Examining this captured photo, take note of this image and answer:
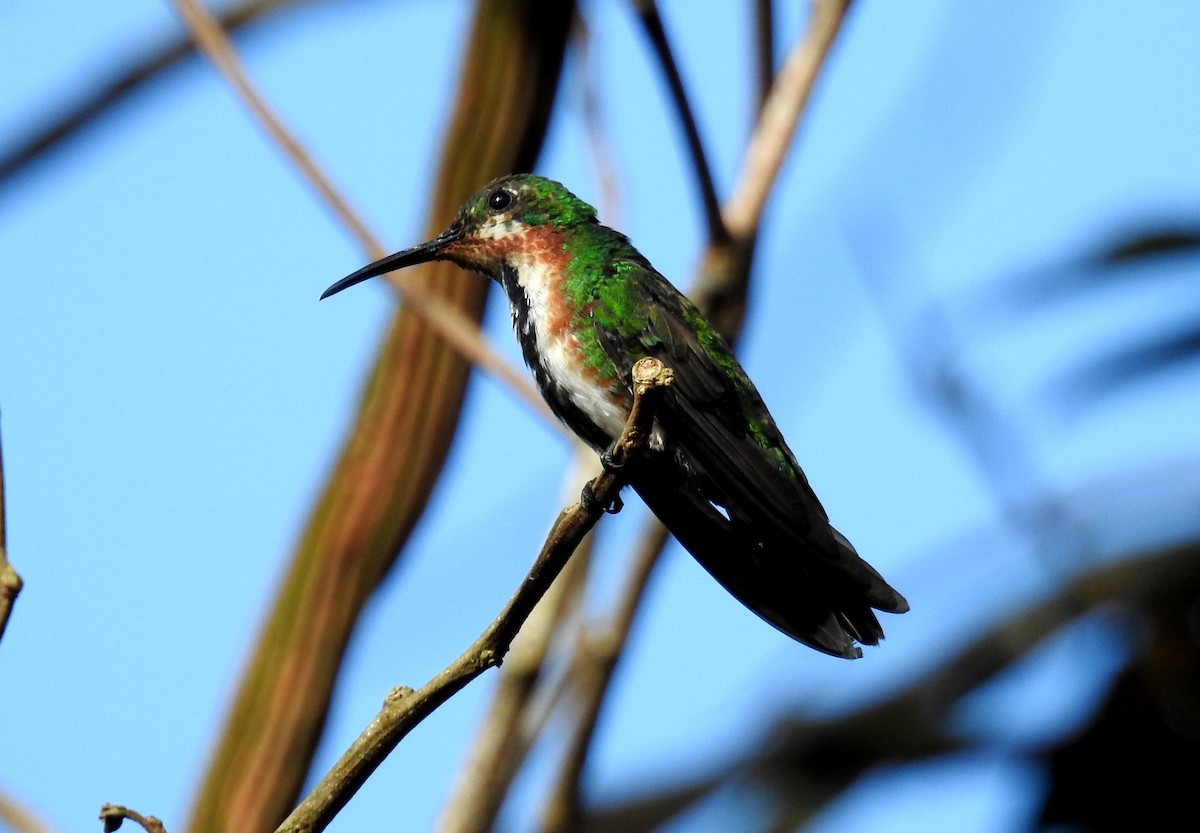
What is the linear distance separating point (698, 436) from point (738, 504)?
0.60 ft

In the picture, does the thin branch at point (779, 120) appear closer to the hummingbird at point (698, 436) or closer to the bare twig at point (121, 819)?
the hummingbird at point (698, 436)

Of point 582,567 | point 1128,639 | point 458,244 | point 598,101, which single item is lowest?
point 1128,639

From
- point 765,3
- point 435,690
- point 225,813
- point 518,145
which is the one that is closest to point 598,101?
point 518,145

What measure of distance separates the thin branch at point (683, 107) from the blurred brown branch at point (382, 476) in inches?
26.4

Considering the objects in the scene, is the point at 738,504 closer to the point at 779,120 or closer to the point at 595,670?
the point at 595,670

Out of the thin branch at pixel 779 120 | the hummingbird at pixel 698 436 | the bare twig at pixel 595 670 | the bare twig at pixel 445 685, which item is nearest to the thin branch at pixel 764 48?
the thin branch at pixel 779 120

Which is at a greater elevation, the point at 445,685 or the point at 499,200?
the point at 499,200

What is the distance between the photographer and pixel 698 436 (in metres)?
3.35

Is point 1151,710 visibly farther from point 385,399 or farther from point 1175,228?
point 385,399

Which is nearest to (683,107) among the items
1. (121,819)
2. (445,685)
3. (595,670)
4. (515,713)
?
(595,670)

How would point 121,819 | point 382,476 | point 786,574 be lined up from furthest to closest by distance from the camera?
1. point 382,476
2. point 786,574
3. point 121,819

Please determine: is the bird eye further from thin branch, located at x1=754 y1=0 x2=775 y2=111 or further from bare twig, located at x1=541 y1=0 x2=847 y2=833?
thin branch, located at x1=754 y1=0 x2=775 y2=111

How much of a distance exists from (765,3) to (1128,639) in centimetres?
199

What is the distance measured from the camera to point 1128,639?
4078mm
